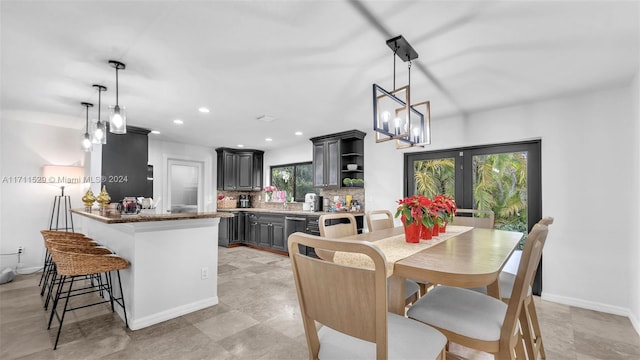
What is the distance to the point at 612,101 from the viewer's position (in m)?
2.96

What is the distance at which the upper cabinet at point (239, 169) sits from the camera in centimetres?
669

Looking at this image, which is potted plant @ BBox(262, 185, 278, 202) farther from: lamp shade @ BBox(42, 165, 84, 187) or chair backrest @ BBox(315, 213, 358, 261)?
chair backrest @ BBox(315, 213, 358, 261)

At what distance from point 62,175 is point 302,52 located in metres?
4.55

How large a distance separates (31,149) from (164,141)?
77.8 inches

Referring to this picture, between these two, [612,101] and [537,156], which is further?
[537,156]

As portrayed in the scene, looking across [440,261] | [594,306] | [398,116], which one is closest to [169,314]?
[440,261]

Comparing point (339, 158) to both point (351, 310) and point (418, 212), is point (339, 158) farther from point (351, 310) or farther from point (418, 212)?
point (351, 310)

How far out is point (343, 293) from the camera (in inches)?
39.1

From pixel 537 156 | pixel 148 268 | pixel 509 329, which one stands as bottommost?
pixel 148 268

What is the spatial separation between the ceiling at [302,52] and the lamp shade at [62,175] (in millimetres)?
1004

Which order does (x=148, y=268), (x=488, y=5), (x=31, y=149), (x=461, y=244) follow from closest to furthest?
(x=488, y=5)
(x=461, y=244)
(x=148, y=268)
(x=31, y=149)

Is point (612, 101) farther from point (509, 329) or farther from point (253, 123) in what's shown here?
point (253, 123)

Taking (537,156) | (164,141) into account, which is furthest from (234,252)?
(537,156)

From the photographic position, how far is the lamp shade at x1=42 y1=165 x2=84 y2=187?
4.31 metres
